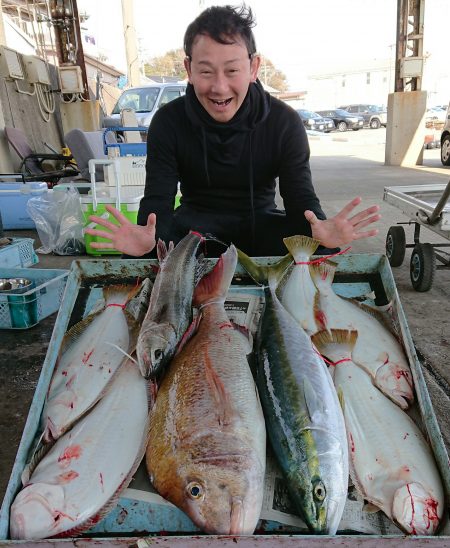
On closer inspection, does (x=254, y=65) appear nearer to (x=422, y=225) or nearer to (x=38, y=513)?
(x=422, y=225)

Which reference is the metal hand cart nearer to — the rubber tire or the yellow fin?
the yellow fin

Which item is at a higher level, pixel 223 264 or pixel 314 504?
pixel 223 264

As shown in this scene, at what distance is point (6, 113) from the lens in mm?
9297

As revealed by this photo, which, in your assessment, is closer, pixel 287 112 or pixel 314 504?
pixel 314 504

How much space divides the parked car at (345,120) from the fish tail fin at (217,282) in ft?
115

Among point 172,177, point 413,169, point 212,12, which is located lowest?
point 413,169

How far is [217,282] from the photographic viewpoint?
6.41 ft

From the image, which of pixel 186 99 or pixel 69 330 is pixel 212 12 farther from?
pixel 69 330

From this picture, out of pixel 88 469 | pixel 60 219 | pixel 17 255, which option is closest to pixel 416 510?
pixel 88 469

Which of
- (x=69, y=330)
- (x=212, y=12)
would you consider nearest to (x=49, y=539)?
(x=69, y=330)

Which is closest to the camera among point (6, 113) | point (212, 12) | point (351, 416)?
point (351, 416)

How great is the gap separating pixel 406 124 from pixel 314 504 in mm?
14023

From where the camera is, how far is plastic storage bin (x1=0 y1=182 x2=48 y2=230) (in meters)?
5.98

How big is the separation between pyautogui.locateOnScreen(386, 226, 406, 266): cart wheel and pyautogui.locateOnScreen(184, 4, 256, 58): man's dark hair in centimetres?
267
